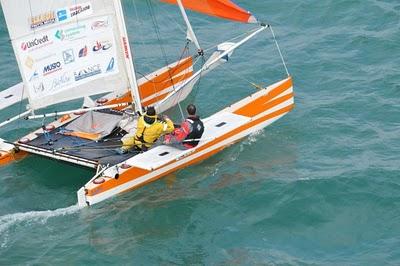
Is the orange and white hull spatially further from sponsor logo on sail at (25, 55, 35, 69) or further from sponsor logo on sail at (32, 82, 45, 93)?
sponsor logo on sail at (25, 55, 35, 69)

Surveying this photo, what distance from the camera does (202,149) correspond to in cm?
1673

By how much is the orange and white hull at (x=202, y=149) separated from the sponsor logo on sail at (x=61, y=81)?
7.19ft

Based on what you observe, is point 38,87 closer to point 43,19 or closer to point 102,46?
point 43,19

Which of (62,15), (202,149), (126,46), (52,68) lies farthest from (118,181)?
(62,15)

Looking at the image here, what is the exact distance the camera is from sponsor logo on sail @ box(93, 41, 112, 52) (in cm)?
1664

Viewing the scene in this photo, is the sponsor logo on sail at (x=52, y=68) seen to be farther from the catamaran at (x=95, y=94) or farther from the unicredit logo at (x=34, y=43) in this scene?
the unicredit logo at (x=34, y=43)

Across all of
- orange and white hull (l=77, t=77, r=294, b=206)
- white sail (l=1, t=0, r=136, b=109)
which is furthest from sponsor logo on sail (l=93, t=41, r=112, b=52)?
orange and white hull (l=77, t=77, r=294, b=206)

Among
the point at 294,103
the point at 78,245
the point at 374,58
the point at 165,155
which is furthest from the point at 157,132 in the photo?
the point at 374,58

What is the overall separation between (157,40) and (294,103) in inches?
233

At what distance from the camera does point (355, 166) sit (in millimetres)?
16391

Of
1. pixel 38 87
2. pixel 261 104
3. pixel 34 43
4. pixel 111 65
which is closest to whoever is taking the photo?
pixel 34 43

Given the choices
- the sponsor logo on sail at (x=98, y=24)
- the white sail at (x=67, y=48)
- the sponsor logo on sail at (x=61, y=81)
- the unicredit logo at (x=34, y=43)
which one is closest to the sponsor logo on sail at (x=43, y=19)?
the white sail at (x=67, y=48)

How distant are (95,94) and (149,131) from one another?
62.8 inches

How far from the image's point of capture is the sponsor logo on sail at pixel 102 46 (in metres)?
16.6
